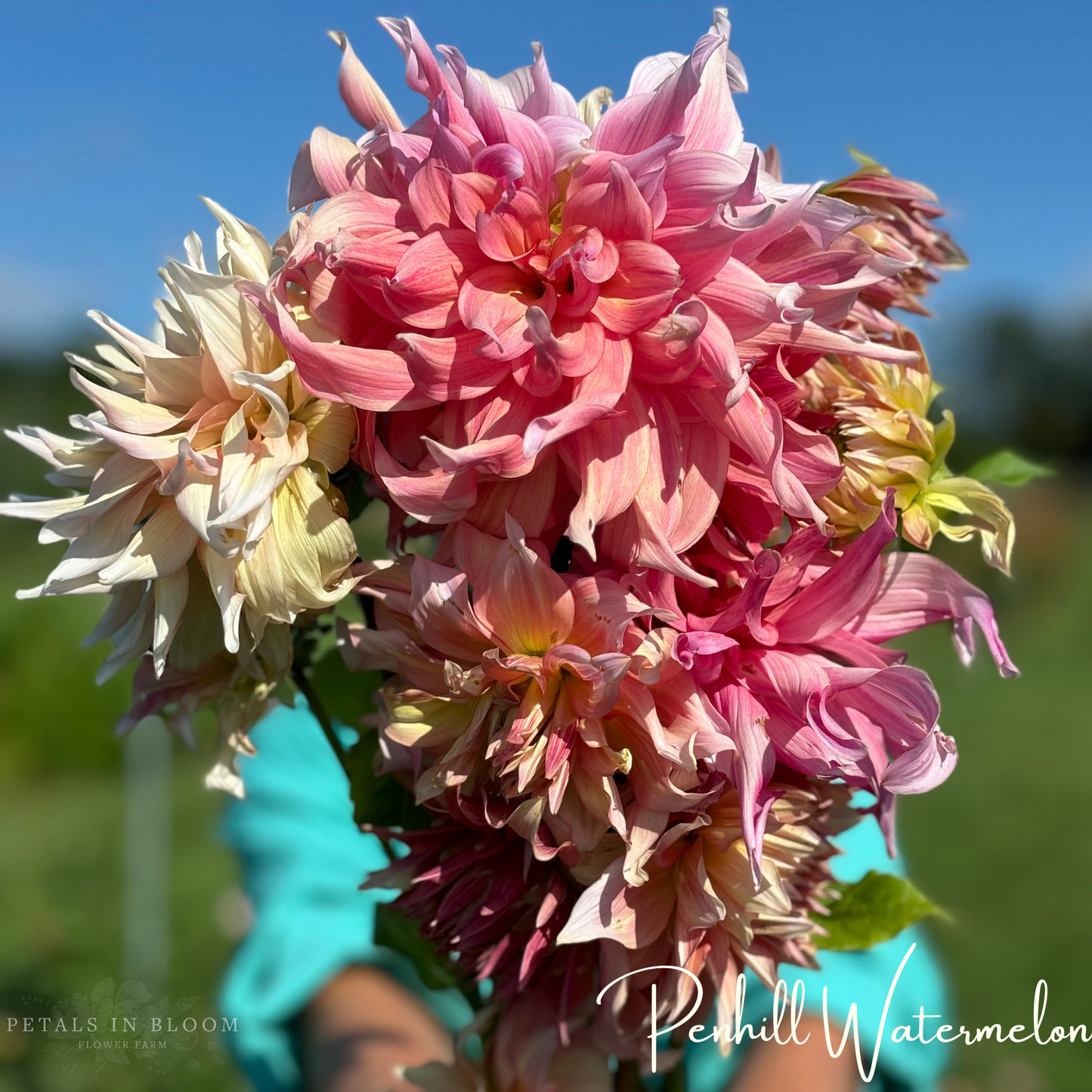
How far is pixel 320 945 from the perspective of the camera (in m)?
1.10

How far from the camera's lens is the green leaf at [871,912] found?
55 centimetres

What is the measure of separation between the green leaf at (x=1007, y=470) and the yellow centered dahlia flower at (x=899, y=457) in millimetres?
97

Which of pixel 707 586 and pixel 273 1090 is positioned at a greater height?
pixel 707 586

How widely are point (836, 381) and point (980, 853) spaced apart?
138 inches

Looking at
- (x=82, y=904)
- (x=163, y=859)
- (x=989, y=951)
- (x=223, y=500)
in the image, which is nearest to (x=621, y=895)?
(x=223, y=500)

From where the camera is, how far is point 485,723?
439mm

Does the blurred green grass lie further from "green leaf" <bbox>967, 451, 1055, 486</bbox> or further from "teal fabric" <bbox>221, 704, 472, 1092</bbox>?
"green leaf" <bbox>967, 451, 1055, 486</bbox>

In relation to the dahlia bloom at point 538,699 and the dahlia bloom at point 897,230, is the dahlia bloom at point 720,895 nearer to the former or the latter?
the dahlia bloom at point 538,699

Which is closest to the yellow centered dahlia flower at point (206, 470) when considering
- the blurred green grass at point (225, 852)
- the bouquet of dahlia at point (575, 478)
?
the bouquet of dahlia at point (575, 478)

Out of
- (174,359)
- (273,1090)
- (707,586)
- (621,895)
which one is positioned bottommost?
(273,1090)

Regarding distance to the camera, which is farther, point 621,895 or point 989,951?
point 989,951

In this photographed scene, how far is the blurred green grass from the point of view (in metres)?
2.46

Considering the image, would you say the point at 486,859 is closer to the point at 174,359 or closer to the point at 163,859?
the point at 174,359

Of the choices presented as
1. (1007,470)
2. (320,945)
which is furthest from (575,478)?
(320,945)
